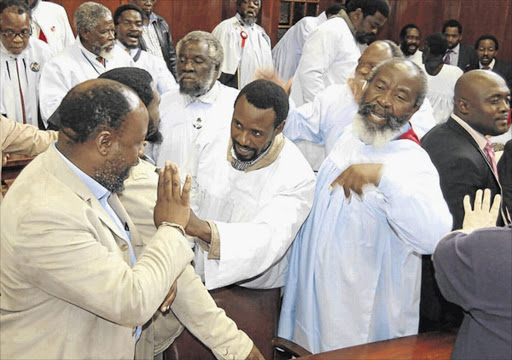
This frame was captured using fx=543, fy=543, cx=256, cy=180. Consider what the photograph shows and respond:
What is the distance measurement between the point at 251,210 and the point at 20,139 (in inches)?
48.2

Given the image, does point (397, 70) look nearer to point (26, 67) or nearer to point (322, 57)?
point (322, 57)

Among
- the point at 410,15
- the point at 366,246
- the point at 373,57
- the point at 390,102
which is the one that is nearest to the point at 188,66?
the point at 373,57

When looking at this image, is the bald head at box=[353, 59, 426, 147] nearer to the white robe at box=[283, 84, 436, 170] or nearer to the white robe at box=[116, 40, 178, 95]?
the white robe at box=[283, 84, 436, 170]

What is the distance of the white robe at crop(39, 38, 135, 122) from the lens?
3834 mm

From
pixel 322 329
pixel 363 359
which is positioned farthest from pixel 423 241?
pixel 322 329

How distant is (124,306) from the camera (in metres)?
1.46

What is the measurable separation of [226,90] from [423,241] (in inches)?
75.9

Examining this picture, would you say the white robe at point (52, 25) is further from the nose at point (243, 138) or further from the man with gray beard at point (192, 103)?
the nose at point (243, 138)

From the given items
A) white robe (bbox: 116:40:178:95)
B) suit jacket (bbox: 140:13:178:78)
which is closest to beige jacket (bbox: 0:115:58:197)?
white robe (bbox: 116:40:178:95)

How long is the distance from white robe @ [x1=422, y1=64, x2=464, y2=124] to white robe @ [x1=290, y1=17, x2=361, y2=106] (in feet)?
4.33

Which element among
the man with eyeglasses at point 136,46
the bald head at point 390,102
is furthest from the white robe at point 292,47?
the bald head at point 390,102

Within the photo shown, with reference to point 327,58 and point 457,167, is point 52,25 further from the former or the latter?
point 457,167

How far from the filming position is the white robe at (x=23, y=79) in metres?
4.04

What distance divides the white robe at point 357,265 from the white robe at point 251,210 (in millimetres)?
138
